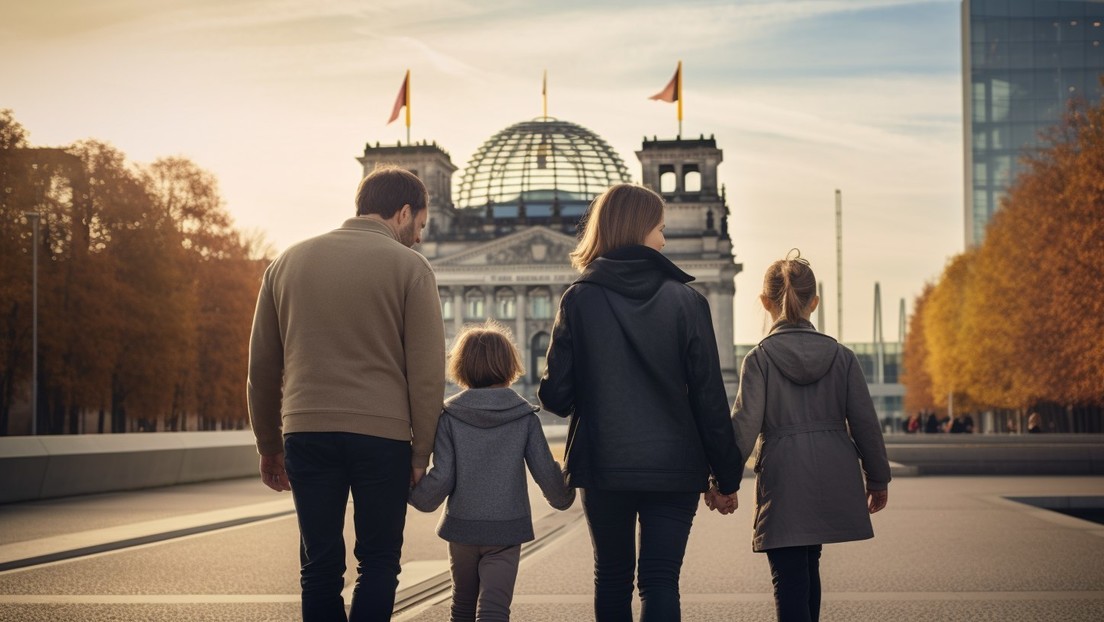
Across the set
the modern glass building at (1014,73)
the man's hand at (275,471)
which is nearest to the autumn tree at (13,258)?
the man's hand at (275,471)

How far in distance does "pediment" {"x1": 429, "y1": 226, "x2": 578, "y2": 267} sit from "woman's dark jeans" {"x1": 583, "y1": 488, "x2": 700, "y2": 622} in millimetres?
97275

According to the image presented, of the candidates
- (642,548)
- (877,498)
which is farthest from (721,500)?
(877,498)

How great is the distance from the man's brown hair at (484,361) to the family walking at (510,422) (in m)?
0.01

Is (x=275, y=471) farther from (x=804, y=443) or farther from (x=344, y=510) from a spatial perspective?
(x=804, y=443)

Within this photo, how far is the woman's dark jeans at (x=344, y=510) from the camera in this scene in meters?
5.98

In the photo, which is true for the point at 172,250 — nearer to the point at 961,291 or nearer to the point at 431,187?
the point at 961,291

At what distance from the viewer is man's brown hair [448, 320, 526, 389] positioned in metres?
6.65

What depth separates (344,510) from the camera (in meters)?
5.97

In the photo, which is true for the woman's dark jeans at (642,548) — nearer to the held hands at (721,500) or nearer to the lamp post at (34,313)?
the held hands at (721,500)

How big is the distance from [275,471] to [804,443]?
2.51m

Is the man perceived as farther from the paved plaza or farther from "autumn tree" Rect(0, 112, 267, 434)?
"autumn tree" Rect(0, 112, 267, 434)

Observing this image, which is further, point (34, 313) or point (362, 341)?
point (34, 313)

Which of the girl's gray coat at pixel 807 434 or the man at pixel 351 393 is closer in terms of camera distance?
the man at pixel 351 393

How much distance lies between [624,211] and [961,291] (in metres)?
69.4
